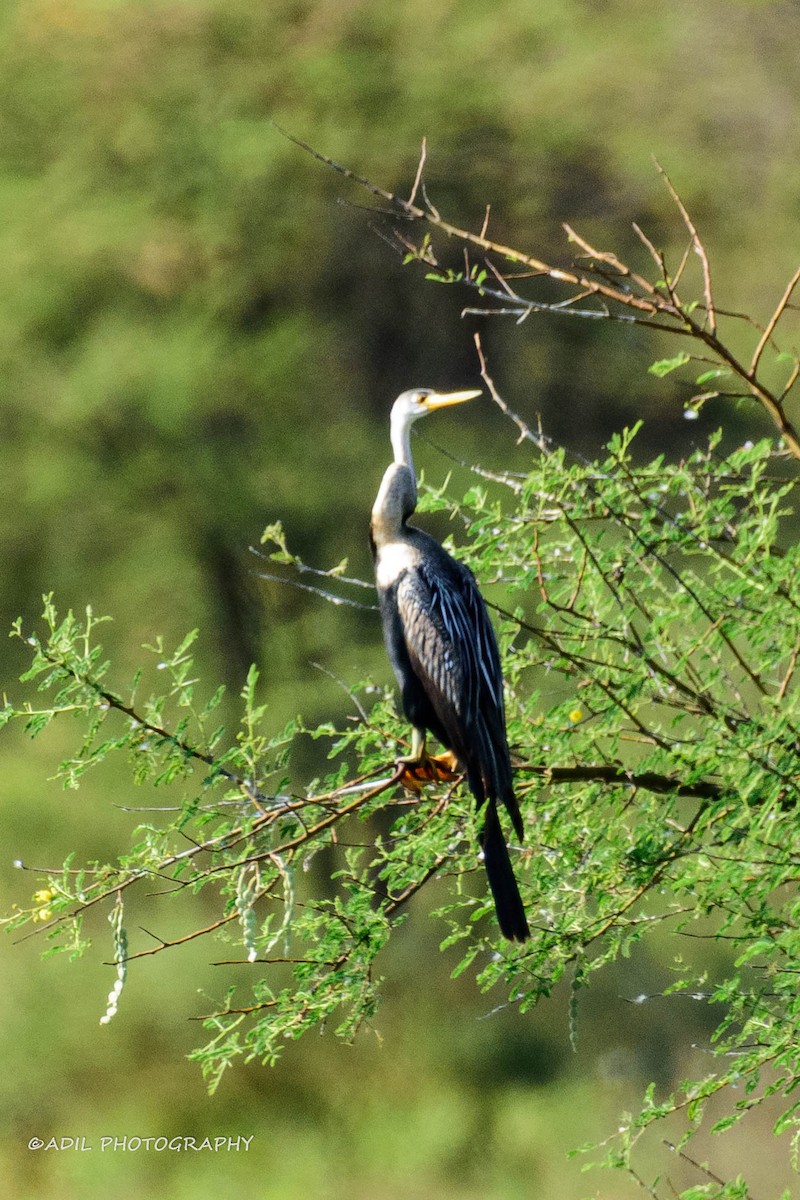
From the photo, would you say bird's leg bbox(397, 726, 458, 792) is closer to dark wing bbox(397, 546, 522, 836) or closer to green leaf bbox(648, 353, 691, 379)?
dark wing bbox(397, 546, 522, 836)

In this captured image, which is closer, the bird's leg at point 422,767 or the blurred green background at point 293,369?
the bird's leg at point 422,767

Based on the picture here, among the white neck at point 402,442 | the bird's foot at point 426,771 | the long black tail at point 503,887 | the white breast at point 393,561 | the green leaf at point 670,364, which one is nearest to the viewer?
the green leaf at point 670,364

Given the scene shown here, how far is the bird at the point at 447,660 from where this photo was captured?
2770 mm

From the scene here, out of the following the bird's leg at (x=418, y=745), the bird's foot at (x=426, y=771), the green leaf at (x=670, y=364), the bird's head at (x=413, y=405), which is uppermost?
the bird's head at (x=413, y=405)

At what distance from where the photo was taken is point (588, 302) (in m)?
10.6

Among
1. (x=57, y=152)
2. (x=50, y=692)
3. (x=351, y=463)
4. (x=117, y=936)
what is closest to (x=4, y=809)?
(x=50, y=692)

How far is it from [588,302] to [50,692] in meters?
4.92

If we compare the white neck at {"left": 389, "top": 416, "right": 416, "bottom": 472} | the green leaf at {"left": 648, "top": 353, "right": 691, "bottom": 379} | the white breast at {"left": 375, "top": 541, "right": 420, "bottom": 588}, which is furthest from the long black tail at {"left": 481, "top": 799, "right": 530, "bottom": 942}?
the white neck at {"left": 389, "top": 416, "right": 416, "bottom": 472}

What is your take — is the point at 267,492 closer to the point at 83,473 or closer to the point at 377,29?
the point at 83,473

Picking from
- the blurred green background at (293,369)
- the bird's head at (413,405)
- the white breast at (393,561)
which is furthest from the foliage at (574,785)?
the blurred green background at (293,369)

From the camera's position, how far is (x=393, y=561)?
3404 mm

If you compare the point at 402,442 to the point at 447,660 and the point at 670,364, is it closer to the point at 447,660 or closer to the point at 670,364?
the point at 447,660

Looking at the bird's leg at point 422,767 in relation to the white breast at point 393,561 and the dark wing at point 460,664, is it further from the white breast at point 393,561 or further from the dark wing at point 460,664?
the white breast at point 393,561

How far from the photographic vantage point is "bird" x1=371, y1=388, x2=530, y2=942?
2.77 meters
